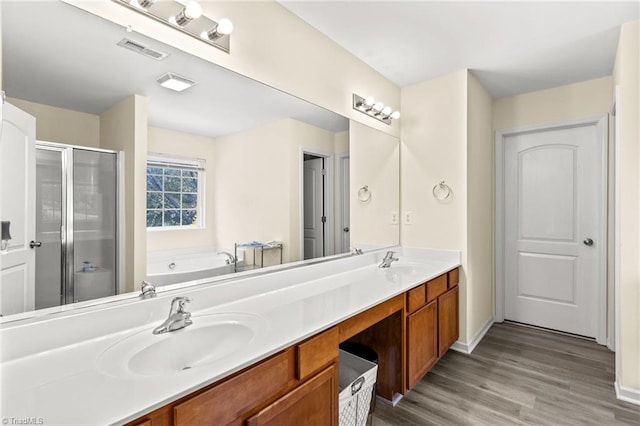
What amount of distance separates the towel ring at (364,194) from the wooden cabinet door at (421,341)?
3.01 ft

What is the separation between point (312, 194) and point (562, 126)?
262cm

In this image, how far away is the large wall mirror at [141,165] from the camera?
1.03 metres

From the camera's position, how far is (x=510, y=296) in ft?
10.9

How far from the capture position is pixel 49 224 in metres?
1.04

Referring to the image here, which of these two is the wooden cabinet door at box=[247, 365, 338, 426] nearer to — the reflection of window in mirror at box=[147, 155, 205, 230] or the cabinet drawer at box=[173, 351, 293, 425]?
the cabinet drawer at box=[173, 351, 293, 425]

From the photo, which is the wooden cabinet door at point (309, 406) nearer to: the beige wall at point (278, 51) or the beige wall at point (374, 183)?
the beige wall at point (374, 183)

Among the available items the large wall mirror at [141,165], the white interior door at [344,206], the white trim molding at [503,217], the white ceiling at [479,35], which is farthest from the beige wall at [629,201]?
the large wall mirror at [141,165]

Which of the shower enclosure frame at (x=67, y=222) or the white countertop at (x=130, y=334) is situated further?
the shower enclosure frame at (x=67, y=222)

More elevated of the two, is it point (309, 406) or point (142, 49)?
point (142, 49)

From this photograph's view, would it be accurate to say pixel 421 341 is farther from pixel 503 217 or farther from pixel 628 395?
pixel 503 217

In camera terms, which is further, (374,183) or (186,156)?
(374,183)

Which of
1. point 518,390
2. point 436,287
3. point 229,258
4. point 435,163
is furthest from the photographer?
point 435,163

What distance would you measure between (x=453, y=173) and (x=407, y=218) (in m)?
0.57

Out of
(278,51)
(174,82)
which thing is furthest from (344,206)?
(174,82)
